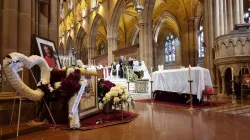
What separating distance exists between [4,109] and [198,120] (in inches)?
137

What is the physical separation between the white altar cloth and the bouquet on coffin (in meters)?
3.45

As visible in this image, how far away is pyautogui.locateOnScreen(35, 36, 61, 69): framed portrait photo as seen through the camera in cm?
451

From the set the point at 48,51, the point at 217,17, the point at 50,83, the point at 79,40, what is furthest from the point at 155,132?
the point at 79,40

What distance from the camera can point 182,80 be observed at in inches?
254

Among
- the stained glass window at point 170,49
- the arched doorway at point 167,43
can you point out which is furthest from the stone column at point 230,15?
the stained glass window at point 170,49

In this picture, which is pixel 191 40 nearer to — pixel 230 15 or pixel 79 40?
pixel 230 15

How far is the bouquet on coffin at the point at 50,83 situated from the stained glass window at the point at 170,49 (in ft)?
72.7

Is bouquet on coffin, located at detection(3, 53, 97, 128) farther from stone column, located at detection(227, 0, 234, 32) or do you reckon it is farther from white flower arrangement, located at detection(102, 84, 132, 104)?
stone column, located at detection(227, 0, 234, 32)

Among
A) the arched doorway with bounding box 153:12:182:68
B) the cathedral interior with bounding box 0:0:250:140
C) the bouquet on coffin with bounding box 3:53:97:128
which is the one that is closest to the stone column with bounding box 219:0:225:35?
the cathedral interior with bounding box 0:0:250:140

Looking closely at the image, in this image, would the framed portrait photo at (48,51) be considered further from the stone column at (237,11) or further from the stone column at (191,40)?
the stone column at (191,40)

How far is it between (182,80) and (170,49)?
19.5m

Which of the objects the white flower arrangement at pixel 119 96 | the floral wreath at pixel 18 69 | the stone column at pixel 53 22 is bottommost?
the white flower arrangement at pixel 119 96

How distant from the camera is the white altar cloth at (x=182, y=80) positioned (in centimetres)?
589

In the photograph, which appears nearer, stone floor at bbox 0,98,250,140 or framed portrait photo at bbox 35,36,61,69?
stone floor at bbox 0,98,250,140
